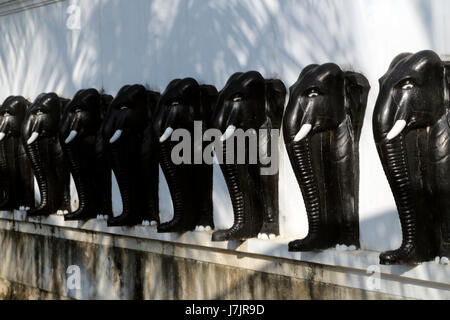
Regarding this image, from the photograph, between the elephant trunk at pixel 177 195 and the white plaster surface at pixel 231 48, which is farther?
the elephant trunk at pixel 177 195

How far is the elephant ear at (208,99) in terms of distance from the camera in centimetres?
703

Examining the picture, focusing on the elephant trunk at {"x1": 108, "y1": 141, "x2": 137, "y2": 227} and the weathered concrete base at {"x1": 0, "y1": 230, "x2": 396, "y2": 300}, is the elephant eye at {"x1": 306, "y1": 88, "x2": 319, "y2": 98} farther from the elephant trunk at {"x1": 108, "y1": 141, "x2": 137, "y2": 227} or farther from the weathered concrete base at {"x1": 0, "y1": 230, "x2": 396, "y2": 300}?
the elephant trunk at {"x1": 108, "y1": 141, "x2": 137, "y2": 227}

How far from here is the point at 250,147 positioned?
21.1 ft

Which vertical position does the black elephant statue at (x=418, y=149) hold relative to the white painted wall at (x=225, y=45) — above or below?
below

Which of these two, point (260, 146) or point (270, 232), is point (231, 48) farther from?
point (270, 232)

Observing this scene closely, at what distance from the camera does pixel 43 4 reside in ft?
30.6

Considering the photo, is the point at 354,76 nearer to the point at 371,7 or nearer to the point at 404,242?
the point at 371,7

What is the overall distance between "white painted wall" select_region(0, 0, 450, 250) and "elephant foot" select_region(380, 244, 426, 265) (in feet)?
1.18

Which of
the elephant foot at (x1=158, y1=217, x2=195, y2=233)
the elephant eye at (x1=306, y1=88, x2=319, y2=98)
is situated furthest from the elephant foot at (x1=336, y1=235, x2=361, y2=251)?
the elephant foot at (x1=158, y1=217, x2=195, y2=233)

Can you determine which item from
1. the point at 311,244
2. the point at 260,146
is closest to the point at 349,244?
the point at 311,244

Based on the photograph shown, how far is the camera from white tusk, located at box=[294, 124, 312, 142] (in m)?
5.82

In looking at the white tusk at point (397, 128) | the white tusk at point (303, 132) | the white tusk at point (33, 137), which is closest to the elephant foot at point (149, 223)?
the white tusk at point (33, 137)

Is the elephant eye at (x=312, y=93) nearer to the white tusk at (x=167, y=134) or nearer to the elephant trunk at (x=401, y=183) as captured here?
the elephant trunk at (x=401, y=183)

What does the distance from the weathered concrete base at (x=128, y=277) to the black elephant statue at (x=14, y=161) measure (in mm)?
428
